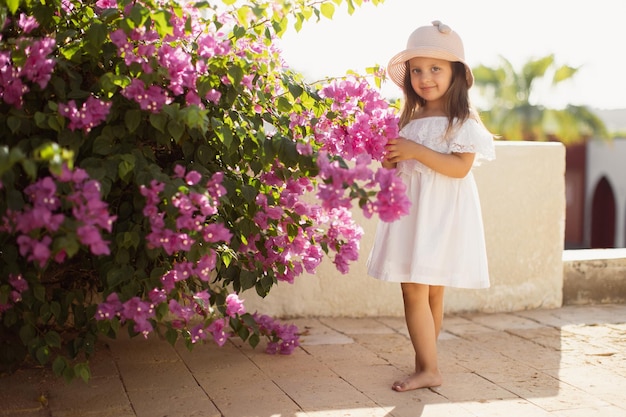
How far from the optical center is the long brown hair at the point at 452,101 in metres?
3.66

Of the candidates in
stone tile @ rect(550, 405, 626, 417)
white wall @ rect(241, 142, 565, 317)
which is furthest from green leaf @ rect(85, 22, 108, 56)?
white wall @ rect(241, 142, 565, 317)

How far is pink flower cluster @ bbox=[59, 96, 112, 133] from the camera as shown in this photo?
2.74 m

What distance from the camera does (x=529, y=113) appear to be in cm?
→ 3123

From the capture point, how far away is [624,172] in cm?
3088

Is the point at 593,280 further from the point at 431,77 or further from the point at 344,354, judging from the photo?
the point at 431,77

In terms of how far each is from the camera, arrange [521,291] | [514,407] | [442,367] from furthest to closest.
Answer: [521,291], [442,367], [514,407]

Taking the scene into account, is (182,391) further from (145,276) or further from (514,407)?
(514,407)

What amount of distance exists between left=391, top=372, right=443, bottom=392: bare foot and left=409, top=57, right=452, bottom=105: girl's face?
126 centimetres

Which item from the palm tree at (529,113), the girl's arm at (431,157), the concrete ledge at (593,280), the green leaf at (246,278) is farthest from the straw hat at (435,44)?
the palm tree at (529,113)

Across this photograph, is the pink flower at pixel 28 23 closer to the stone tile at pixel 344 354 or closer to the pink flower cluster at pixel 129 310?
the pink flower cluster at pixel 129 310

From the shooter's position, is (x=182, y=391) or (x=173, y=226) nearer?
(x=173, y=226)

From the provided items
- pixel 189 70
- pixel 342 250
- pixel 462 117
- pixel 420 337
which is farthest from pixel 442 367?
pixel 189 70

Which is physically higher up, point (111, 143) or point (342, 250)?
point (111, 143)

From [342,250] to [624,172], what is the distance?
29.8 m
